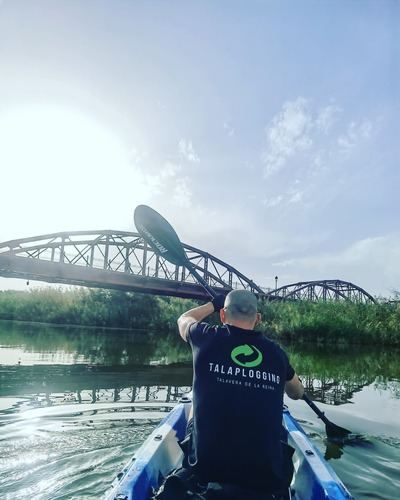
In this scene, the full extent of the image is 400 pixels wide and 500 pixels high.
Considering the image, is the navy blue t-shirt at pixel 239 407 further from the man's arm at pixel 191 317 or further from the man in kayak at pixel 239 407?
the man's arm at pixel 191 317

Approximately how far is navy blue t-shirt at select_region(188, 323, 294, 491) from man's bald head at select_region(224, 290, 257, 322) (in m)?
0.09

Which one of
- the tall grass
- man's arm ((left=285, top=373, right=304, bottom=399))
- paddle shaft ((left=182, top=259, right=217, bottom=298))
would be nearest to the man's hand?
paddle shaft ((left=182, top=259, right=217, bottom=298))

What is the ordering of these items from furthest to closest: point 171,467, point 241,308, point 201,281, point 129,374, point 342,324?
point 342,324 < point 129,374 < point 201,281 < point 171,467 < point 241,308

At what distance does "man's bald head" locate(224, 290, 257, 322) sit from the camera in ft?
7.68

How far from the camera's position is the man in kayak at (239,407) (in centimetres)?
195

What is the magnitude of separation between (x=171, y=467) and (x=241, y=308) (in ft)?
6.86

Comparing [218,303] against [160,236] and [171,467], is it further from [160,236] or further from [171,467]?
[160,236]

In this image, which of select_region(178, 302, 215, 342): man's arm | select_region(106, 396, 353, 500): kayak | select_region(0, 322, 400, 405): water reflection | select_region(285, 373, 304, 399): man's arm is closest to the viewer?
select_region(106, 396, 353, 500): kayak

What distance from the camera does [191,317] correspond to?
3.08m

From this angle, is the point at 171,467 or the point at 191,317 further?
the point at 171,467

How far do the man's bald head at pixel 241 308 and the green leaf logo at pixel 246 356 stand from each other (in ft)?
0.65

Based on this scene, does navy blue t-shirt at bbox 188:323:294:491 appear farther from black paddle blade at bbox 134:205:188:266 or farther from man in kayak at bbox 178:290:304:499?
black paddle blade at bbox 134:205:188:266

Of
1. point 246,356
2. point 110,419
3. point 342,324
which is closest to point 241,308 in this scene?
point 246,356

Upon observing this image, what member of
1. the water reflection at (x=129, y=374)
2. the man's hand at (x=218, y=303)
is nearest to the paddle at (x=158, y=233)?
the man's hand at (x=218, y=303)
